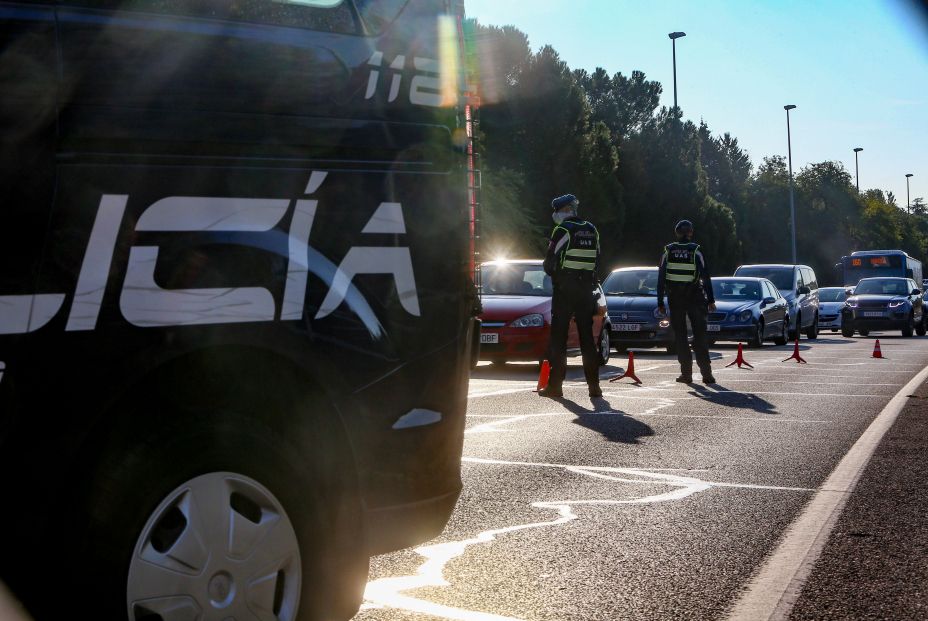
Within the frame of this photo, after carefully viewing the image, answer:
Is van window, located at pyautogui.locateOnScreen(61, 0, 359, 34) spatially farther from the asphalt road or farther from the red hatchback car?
the red hatchback car

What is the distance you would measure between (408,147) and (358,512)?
1.12 metres

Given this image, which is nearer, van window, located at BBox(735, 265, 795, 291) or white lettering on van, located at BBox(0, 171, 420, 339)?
white lettering on van, located at BBox(0, 171, 420, 339)

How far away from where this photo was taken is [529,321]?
1549 cm

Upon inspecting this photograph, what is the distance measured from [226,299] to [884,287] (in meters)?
33.8

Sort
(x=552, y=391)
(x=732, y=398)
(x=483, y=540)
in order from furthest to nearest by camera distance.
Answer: (x=732, y=398), (x=552, y=391), (x=483, y=540)

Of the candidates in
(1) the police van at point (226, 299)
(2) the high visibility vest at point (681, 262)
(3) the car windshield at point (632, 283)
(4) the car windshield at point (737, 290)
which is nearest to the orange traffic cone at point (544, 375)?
(2) the high visibility vest at point (681, 262)

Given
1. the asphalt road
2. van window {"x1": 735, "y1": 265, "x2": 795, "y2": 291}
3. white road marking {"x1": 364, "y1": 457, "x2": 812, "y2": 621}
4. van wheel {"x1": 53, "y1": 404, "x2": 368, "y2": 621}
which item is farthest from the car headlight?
van window {"x1": 735, "y1": 265, "x2": 795, "y2": 291}

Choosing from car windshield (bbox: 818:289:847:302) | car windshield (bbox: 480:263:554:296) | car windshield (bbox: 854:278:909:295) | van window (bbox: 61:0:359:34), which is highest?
van window (bbox: 61:0:359:34)

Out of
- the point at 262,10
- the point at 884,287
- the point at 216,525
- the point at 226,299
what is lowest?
the point at 884,287

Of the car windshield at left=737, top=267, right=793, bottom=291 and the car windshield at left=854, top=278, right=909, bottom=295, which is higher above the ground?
the car windshield at left=737, top=267, right=793, bottom=291

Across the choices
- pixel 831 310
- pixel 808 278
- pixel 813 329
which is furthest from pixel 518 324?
pixel 831 310

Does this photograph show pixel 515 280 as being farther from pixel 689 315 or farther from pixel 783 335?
pixel 783 335

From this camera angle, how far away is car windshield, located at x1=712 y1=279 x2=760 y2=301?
2427cm

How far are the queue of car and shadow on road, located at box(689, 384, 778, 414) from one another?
233 cm
